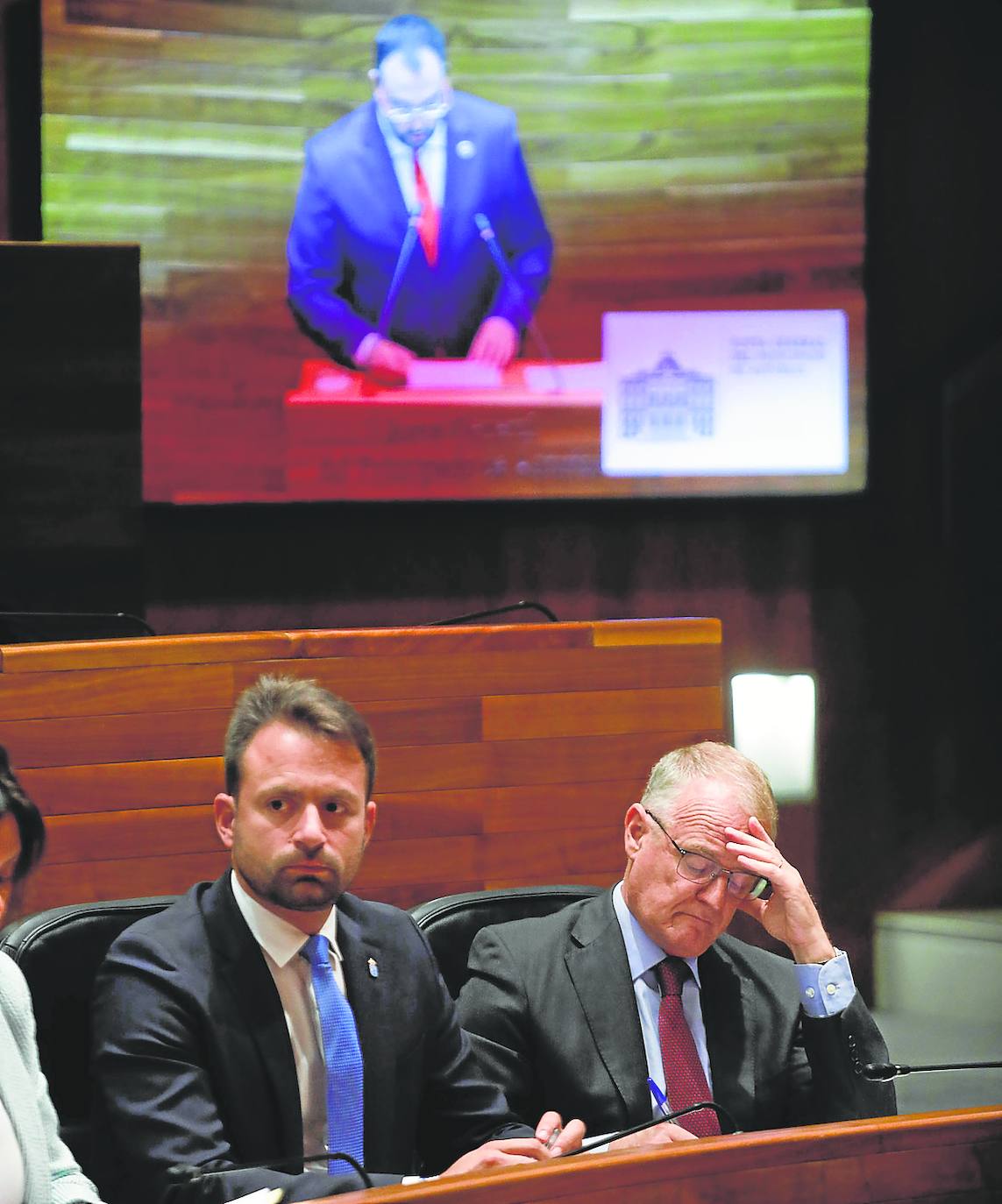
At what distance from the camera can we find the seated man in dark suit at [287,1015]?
161 cm

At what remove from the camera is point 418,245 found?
394 centimetres

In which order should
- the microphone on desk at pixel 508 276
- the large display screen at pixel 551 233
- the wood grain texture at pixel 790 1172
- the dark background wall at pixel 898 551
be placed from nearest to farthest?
the wood grain texture at pixel 790 1172 → the large display screen at pixel 551 233 → the microphone on desk at pixel 508 276 → the dark background wall at pixel 898 551

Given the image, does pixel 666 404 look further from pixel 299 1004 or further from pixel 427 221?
pixel 299 1004

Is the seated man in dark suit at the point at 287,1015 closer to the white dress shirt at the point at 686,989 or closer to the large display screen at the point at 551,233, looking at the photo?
the white dress shirt at the point at 686,989

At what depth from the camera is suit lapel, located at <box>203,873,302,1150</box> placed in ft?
5.47

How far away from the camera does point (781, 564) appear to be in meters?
4.23

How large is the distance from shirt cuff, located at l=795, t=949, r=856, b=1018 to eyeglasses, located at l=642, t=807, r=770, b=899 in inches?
4.6

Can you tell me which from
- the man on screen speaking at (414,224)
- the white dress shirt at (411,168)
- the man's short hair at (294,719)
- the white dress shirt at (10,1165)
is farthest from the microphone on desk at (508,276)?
the white dress shirt at (10,1165)

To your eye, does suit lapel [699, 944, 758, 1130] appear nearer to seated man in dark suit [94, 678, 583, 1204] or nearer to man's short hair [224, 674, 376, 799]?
seated man in dark suit [94, 678, 583, 1204]

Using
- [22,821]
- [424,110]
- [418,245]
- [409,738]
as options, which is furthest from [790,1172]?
[424,110]

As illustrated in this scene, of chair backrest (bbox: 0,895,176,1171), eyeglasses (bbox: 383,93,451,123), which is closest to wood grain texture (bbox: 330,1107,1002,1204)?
chair backrest (bbox: 0,895,176,1171)

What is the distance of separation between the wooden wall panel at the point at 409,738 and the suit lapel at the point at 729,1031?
42 cm

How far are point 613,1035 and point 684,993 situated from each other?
5.0 inches

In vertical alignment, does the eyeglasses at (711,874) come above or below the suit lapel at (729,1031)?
above
